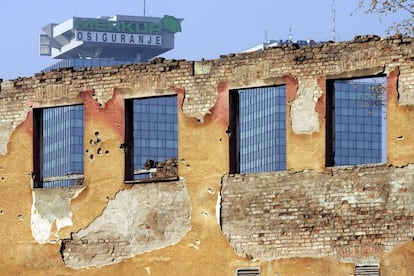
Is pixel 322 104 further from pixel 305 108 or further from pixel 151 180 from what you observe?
pixel 151 180

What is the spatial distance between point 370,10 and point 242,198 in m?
3.54

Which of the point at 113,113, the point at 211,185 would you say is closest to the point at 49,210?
the point at 113,113

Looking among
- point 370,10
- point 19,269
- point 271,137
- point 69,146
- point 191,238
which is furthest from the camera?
point 69,146

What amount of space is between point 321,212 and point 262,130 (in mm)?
114787

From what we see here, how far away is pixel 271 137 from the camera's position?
13488cm

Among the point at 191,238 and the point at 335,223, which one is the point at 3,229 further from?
the point at 335,223

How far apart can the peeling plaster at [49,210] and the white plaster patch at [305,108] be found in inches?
159

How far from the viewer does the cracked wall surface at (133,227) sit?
23.0 metres

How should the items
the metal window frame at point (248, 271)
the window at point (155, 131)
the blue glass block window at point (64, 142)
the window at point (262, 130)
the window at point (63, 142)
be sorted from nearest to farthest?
the metal window frame at point (248, 271), the window at point (262, 130), the window at point (63, 142), the blue glass block window at point (64, 142), the window at point (155, 131)

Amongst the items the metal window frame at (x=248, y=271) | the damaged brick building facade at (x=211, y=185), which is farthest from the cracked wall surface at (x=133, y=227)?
the metal window frame at (x=248, y=271)

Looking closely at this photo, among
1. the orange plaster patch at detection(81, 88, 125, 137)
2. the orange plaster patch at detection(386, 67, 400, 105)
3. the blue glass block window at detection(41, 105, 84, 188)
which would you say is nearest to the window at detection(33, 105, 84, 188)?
the blue glass block window at detection(41, 105, 84, 188)

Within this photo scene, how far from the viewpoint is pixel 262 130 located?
13650cm

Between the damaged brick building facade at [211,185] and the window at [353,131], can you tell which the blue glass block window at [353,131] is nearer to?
the window at [353,131]

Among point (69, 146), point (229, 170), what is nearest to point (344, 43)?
Result: point (229, 170)
